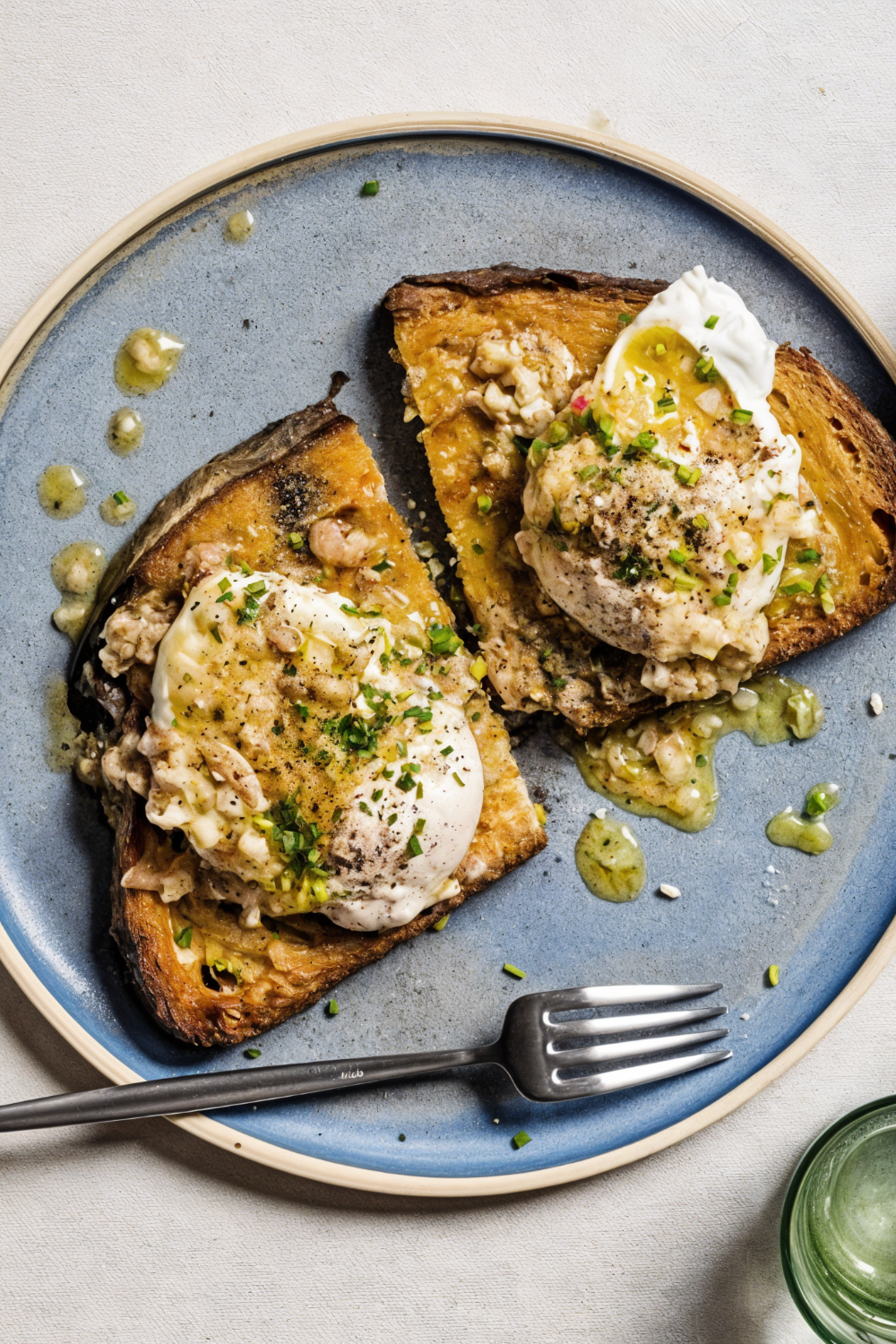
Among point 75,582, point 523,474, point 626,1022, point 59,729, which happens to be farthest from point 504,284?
point 626,1022

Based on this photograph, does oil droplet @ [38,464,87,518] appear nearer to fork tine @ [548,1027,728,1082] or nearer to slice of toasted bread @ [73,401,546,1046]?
slice of toasted bread @ [73,401,546,1046]

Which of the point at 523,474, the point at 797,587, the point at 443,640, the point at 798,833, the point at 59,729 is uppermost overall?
the point at 523,474

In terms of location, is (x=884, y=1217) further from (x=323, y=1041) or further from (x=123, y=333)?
(x=123, y=333)

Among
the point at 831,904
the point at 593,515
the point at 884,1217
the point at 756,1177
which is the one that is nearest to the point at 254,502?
the point at 593,515

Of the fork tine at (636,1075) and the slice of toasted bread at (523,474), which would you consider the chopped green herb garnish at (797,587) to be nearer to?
the slice of toasted bread at (523,474)

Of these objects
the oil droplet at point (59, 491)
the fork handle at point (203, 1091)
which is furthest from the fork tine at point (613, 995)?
the oil droplet at point (59, 491)

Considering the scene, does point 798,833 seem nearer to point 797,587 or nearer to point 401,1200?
point 797,587

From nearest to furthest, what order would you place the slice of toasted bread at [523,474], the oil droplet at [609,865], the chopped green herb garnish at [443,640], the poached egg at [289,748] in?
the poached egg at [289,748] → the chopped green herb garnish at [443,640] → the slice of toasted bread at [523,474] → the oil droplet at [609,865]
